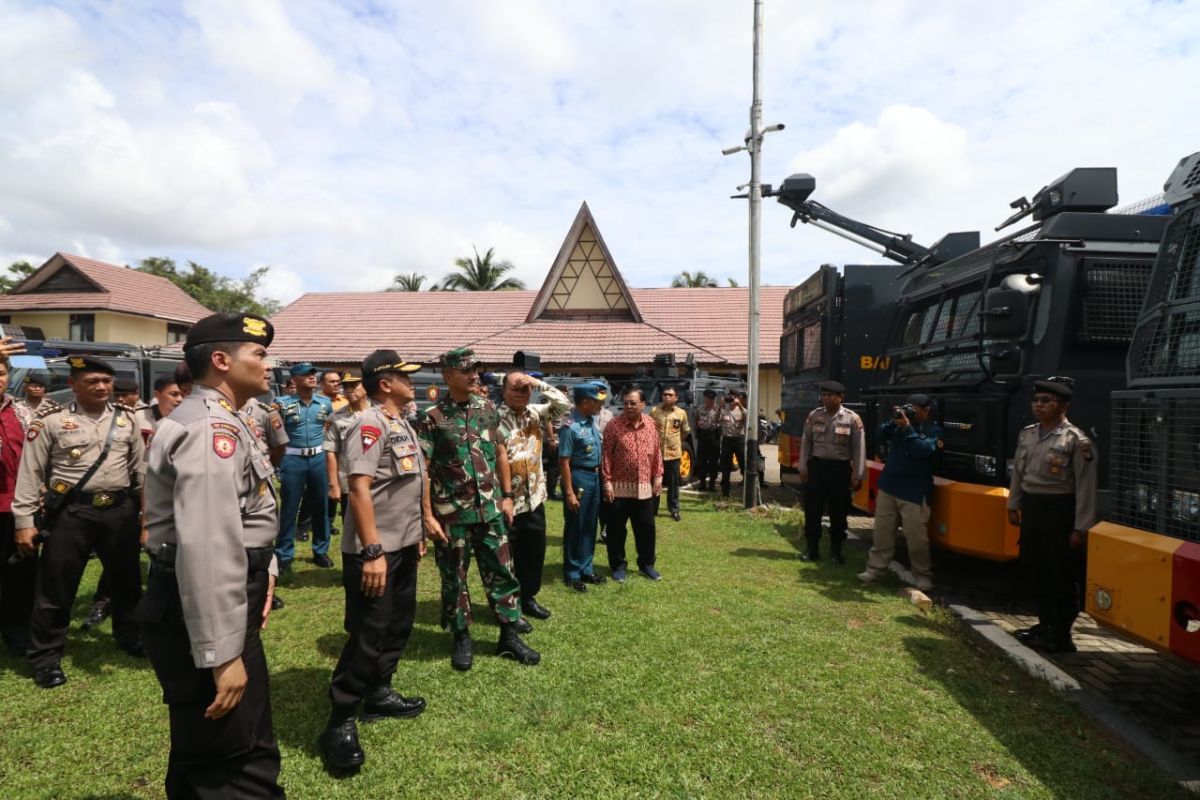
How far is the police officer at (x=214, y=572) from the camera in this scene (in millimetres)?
1690

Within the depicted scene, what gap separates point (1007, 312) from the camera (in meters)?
4.39

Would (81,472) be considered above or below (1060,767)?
above

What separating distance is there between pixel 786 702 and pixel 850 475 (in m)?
3.20

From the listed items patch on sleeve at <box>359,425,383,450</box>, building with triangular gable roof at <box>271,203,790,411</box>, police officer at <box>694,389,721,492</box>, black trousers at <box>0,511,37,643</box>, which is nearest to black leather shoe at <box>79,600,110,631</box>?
black trousers at <box>0,511,37,643</box>

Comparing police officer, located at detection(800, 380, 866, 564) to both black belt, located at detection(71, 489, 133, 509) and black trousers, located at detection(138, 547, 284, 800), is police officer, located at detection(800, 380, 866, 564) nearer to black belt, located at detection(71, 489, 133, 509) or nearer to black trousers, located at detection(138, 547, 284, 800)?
black trousers, located at detection(138, 547, 284, 800)

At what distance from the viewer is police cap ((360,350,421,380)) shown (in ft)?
9.96

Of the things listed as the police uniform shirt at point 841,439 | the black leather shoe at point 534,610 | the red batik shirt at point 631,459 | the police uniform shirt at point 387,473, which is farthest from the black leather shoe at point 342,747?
the police uniform shirt at point 841,439

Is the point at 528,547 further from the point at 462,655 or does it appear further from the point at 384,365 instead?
the point at 384,365

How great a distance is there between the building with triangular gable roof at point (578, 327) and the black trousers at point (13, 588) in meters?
15.1

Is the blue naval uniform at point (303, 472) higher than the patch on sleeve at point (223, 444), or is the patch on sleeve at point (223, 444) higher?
the patch on sleeve at point (223, 444)

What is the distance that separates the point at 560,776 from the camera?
268 cm

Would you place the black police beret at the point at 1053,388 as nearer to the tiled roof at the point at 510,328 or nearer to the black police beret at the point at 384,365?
the black police beret at the point at 384,365

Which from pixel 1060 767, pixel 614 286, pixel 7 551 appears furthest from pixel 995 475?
pixel 614 286

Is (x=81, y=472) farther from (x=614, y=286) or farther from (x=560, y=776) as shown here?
(x=614, y=286)
